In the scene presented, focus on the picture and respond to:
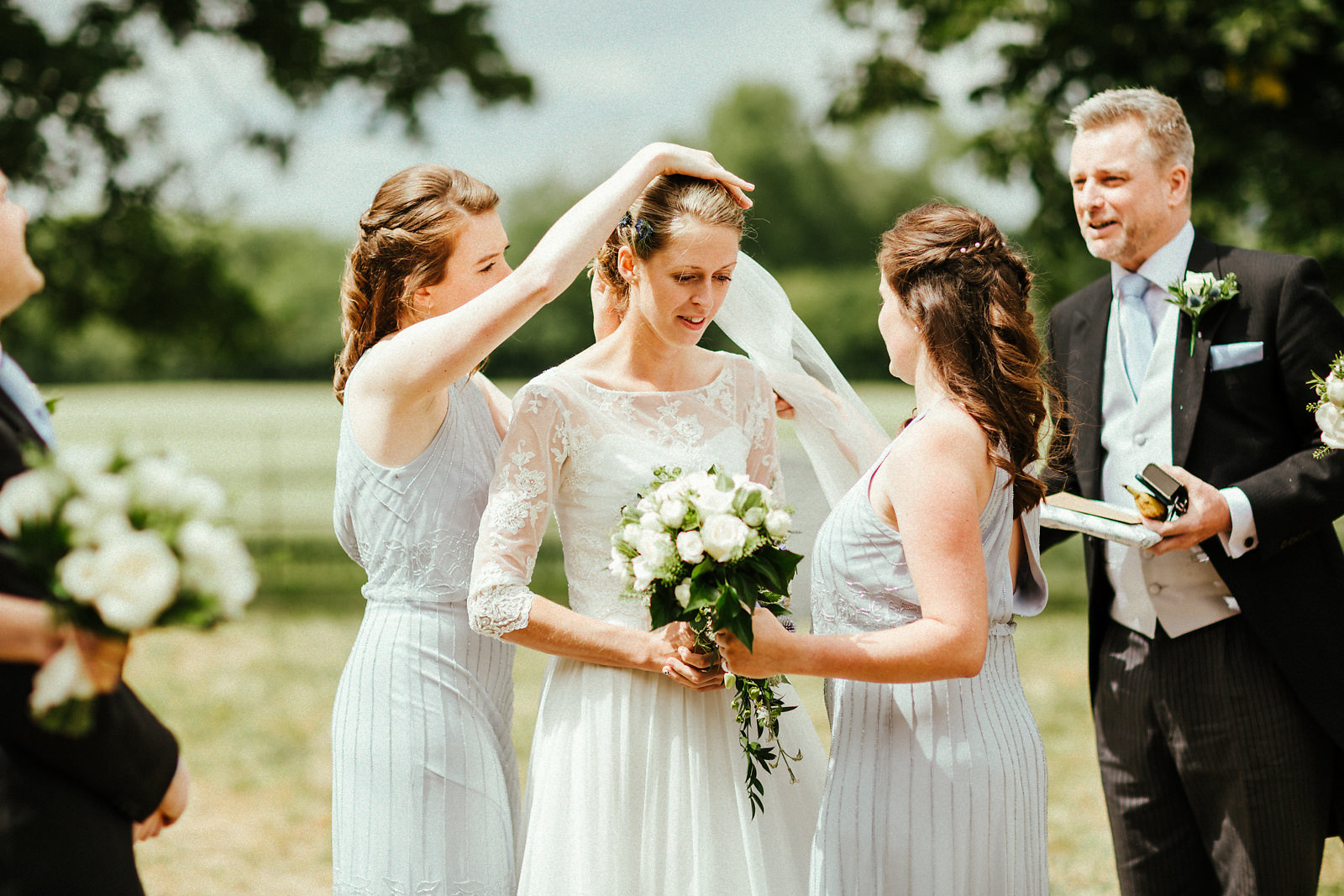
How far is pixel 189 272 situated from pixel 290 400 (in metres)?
31.4

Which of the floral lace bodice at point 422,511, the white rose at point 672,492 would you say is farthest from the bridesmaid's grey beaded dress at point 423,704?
the white rose at point 672,492

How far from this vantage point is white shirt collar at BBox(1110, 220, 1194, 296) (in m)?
3.87

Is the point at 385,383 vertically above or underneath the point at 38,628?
above

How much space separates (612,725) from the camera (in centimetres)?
298

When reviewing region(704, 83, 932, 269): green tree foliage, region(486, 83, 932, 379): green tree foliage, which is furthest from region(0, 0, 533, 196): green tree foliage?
region(704, 83, 932, 269): green tree foliage

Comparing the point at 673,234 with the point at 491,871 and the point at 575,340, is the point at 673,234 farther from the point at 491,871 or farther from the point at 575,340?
the point at 575,340

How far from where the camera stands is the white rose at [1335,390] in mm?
3209

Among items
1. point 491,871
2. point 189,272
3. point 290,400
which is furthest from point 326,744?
point 290,400

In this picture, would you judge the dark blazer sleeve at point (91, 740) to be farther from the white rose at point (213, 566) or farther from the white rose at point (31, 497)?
the white rose at point (213, 566)

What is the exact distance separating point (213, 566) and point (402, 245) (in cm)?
154

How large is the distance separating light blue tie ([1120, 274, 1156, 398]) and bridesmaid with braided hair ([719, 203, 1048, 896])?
1190 millimetres

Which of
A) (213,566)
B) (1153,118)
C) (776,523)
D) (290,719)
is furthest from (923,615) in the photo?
(290,719)

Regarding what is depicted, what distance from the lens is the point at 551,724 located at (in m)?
3.03

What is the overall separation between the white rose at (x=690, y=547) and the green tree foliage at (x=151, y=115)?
12.3 m
